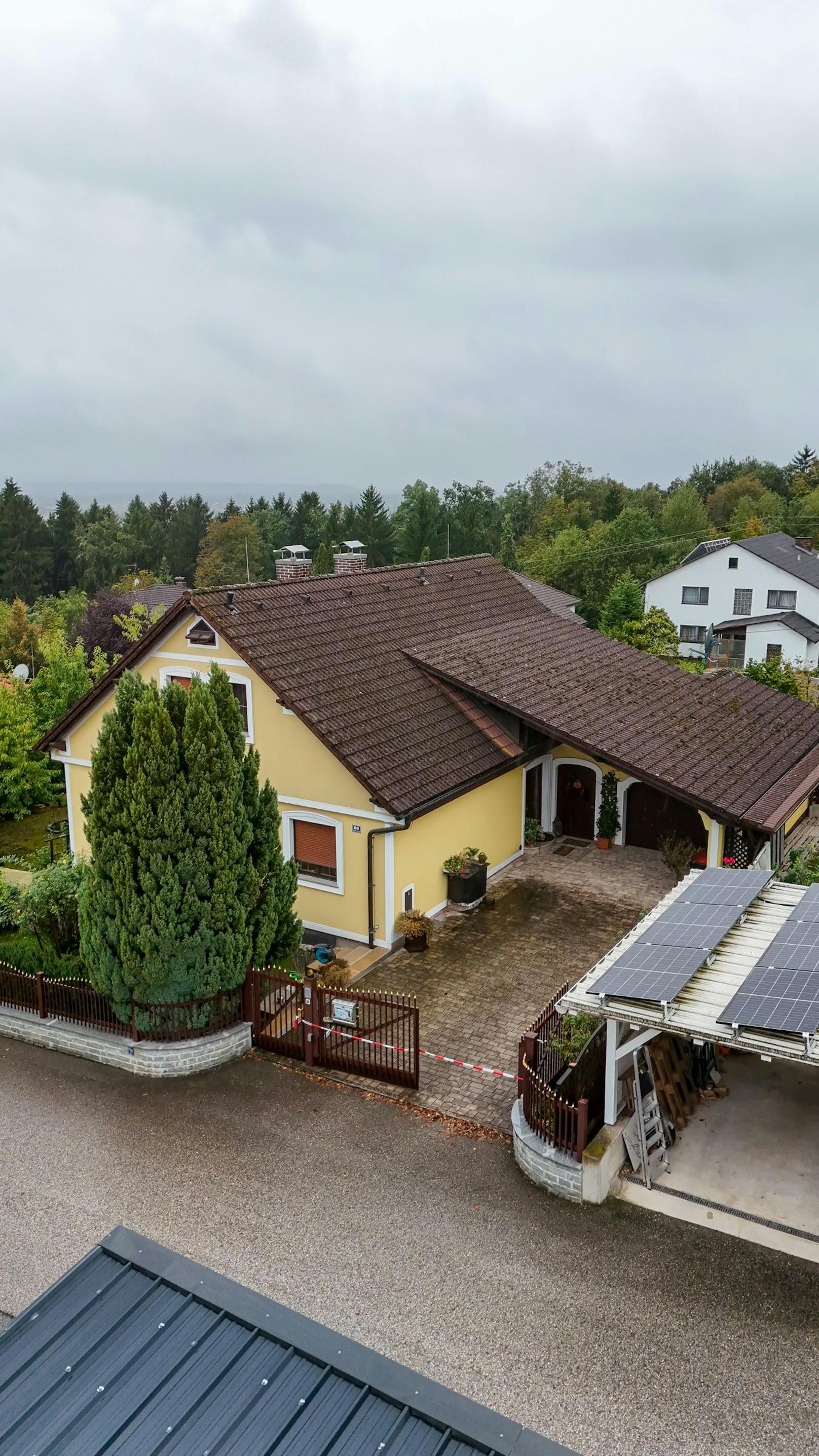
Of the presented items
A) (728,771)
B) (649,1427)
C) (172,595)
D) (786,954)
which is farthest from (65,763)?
(172,595)

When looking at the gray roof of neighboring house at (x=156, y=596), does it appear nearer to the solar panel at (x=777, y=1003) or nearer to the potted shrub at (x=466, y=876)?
the potted shrub at (x=466, y=876)

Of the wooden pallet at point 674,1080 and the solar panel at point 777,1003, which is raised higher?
the solar panel at point 777,1003

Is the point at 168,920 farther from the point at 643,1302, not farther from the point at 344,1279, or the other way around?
the point at 643,1302

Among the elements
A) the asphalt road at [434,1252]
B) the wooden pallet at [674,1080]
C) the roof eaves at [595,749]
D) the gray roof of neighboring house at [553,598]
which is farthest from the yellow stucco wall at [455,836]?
the gray roof of neighboring house at [553,598]

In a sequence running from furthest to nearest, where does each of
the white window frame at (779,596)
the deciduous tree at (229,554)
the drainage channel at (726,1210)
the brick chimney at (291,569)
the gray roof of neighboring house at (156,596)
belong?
the deciduous tree at (229,554) → the gray roof of neighboring house at (156,596) → the white window frame at (779,596) → the brick chimney at (291,569) → the drainage channel at (726,1210)

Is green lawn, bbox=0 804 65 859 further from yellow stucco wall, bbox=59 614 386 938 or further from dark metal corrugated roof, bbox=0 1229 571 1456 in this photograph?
dark metal corrugated roof, bbox=0 1229 571 1456

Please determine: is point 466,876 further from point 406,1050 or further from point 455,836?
point 406,1050
